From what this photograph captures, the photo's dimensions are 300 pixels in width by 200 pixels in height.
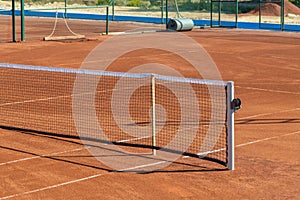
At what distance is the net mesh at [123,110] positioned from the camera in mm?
14828

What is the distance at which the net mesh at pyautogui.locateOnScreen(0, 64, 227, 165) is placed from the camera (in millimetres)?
14828

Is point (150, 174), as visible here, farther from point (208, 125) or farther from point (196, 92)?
point (196, 92)

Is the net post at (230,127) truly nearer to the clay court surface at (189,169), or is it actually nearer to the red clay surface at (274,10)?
the clay court surface at (189,169)

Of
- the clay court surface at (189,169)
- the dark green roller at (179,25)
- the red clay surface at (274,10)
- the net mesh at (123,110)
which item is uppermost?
the red clay surface at (274,10)

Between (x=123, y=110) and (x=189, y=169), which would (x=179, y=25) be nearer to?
(x=123, y=110)

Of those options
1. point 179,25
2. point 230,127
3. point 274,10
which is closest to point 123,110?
point 230,127

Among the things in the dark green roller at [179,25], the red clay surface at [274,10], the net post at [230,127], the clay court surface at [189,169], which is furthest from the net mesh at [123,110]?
the red clay surface at [274,10]

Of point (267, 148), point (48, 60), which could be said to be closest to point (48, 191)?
point (267, 148)

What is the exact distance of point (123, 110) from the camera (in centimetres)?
1845

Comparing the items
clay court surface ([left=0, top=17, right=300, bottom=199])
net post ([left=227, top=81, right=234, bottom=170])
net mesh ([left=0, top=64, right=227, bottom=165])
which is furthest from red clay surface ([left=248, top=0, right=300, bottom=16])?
net post ([left=227, top=81, right=234, bottom=170])

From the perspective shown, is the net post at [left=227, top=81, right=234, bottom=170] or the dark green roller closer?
the net post at [left=227, top=81, right=234, bottom=170]

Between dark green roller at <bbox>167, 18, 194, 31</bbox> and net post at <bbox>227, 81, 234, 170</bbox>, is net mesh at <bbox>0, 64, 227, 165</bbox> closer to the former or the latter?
net post at <bbox>227, 81, 234, 170</bbox>

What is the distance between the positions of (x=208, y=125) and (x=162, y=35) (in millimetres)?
24371

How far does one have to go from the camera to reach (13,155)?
13984mm
